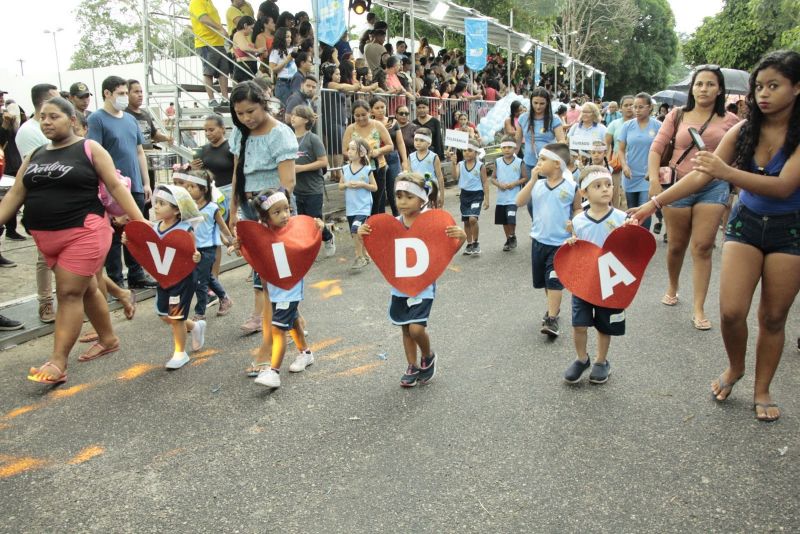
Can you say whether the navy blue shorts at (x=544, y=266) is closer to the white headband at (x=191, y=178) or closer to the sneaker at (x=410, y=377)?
the sneaker at (x=410, y=377)

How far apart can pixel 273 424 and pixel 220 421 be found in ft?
1.12

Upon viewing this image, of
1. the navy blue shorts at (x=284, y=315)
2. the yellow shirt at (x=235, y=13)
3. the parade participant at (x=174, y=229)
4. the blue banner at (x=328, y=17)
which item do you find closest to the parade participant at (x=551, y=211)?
the navy blue shorts at (x=284, y=315)

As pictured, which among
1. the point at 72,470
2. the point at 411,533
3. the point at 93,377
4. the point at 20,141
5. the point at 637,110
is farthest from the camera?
the point at 637,110

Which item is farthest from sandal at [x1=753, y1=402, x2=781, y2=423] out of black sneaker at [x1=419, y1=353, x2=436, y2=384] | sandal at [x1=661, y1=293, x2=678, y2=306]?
sandal at [x1=661, y1=293, x2=678, y2=306]

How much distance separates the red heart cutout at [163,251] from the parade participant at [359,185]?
121 inches

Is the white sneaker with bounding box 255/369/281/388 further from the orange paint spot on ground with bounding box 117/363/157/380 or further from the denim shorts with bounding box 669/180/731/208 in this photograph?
the denim shorts with bounding box 669/180/731/208

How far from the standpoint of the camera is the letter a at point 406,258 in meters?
4.16

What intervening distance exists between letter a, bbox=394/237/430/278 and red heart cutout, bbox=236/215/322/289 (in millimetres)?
580

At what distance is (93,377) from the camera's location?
15.2ft

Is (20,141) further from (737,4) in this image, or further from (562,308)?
(737,4)

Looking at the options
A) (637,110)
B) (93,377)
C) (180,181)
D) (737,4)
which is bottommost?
(93,377)

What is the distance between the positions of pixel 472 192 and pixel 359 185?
1.58m

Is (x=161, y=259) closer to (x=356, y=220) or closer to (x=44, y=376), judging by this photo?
(x=44, y=376)

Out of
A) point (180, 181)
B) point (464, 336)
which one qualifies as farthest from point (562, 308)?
point (180, 181)
